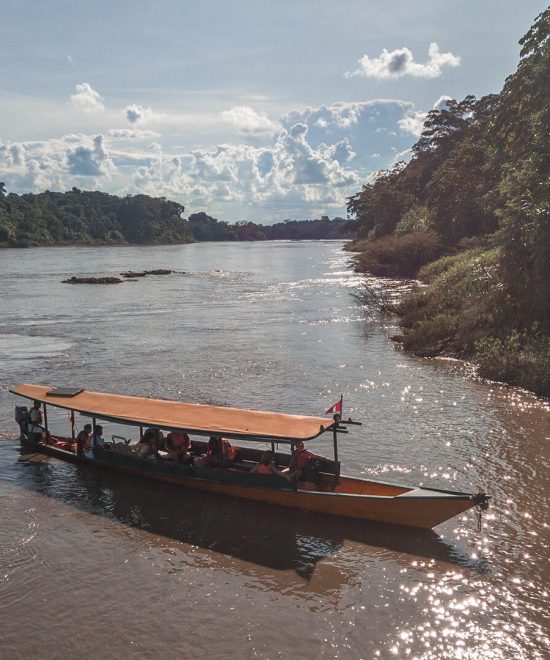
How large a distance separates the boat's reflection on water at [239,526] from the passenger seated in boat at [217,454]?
28.7 inches

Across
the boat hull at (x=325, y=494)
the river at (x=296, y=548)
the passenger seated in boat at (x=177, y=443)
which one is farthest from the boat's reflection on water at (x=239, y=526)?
the passenger seated in boat at (x=177, y=443)

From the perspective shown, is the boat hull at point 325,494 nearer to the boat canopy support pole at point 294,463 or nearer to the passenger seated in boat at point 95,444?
the boat canopy support pole at point 294,463

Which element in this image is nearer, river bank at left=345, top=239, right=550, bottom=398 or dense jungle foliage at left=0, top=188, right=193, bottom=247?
river bank at left=345, top=239, right=550, bottom=398

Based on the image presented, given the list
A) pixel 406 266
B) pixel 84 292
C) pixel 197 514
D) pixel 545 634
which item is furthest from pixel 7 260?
pixel 545 634

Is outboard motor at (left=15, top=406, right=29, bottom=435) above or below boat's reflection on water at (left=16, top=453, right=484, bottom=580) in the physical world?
above

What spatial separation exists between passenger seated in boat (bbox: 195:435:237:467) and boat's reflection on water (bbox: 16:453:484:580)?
728 millimetres

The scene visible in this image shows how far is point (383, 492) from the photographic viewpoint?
45.8 ft

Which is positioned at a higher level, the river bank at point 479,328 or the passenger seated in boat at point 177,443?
the river bank at point 479,328

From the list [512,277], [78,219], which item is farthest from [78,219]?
[512,277]

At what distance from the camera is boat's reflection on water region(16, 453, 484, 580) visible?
12.5 m

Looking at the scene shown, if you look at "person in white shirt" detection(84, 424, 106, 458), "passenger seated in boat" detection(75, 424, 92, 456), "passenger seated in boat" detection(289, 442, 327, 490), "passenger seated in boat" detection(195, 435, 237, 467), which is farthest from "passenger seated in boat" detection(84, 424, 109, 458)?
"passenger seated in boat" detection(289, 442, 327, 490)

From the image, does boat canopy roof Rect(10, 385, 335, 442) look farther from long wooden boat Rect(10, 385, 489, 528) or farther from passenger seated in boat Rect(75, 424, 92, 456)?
passenger seated in boat Rect(75, 424, 92, 456)

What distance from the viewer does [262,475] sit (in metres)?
14.2

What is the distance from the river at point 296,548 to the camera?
10070 millimetres
